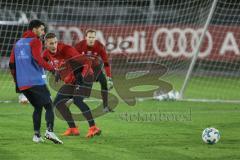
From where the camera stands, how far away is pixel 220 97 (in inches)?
719

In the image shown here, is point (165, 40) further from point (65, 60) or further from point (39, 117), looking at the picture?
point (39, 117)

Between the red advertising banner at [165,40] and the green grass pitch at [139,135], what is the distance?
5907 mm

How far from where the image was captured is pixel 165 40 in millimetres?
22344

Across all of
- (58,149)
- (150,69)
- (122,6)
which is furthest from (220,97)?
(58,149)

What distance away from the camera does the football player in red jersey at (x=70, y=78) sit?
11445 mm

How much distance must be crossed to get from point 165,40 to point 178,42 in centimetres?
49

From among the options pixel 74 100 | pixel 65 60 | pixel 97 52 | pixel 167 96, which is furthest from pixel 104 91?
pixel 65 60

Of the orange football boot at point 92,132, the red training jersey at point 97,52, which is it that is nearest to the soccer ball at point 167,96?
the red training jersey at point 97,52

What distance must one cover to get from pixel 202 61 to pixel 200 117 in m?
8.89

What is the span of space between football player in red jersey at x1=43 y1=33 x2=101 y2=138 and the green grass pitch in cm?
30

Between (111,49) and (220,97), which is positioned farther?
(111,49)

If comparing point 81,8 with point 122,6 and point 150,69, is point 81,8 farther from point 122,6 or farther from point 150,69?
point 150,69

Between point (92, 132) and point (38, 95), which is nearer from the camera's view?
point (38, 95)

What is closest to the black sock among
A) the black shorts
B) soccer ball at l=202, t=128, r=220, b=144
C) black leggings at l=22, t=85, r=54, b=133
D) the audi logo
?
black leggings at l=22, t=85, r=54, b=133
